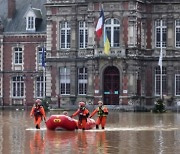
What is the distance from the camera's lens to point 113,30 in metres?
64.0

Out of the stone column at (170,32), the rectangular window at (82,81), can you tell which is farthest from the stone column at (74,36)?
the stone column at (170,32)

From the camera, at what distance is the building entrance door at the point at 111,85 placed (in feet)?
211

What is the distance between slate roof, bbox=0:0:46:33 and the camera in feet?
243

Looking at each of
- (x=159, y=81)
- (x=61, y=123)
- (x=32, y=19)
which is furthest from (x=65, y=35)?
(x=61, y=123)

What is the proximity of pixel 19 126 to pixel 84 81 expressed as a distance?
27933mm

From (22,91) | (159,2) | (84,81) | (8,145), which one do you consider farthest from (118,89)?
(8,145)

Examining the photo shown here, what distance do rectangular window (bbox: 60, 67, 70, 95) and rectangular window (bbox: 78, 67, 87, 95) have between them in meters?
1.06

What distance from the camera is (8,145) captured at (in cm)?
2694

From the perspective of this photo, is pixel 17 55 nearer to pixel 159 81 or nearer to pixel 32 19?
pixel 32 19

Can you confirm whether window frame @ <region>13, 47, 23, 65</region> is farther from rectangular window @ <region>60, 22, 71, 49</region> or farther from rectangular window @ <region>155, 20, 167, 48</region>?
rectangular window @ <region>155, 20, 167, 48</region>

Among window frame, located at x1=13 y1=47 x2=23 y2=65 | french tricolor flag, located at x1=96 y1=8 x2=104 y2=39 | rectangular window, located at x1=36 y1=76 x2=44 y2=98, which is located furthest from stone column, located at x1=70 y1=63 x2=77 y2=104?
window frame, located at x1=13 y1=47 x2=23 y2=65

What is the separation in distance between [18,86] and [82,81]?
979cm

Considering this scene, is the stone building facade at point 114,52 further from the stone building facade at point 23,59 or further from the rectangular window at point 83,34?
the stone building facade at point 23,59

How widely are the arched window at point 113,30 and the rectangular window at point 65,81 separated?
5276mm
